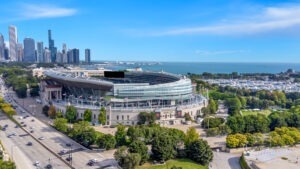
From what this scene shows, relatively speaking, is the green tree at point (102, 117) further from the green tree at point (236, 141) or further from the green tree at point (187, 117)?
the green tree at point (236, 141)

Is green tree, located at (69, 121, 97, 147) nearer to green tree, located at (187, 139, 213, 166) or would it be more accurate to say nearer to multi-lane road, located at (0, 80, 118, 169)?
multi-lane road, located at (0, 80, 118, 169)

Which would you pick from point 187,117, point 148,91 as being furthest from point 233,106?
point 148,91

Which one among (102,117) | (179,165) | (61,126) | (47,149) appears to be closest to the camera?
(179,165)

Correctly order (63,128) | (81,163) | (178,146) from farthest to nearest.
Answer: (63,128), (178,146), (81,163)

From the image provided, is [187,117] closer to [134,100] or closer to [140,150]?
[134,100]

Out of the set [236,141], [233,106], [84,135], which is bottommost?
[236,141]

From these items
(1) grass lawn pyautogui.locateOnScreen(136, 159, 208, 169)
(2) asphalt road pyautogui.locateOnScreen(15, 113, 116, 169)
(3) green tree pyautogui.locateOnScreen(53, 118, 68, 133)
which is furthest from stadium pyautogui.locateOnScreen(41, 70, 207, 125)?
(1) grass lawn pyautogui.locateOnScreen(136, 159, 208, 169)

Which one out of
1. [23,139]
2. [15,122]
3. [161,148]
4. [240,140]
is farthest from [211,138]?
[15,122]

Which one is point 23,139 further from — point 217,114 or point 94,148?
point 217,114
